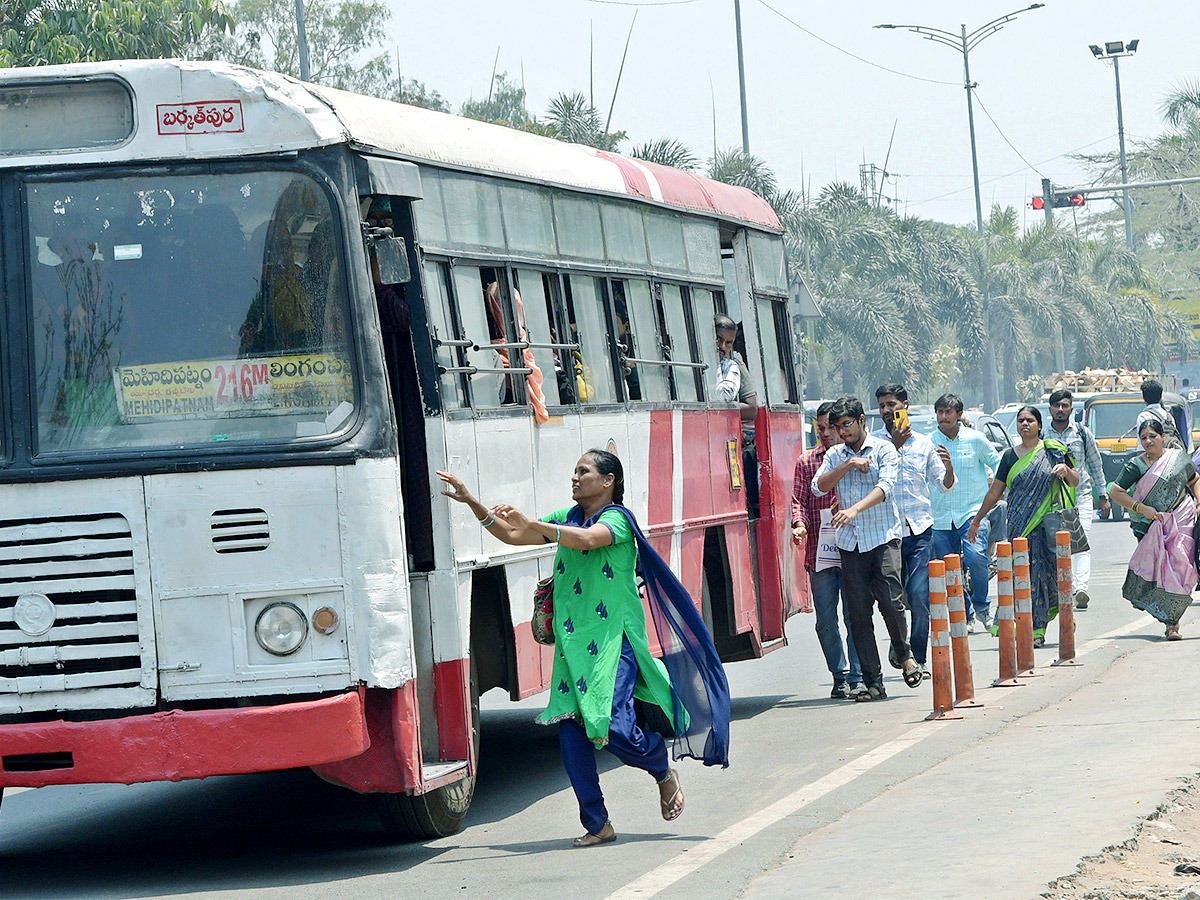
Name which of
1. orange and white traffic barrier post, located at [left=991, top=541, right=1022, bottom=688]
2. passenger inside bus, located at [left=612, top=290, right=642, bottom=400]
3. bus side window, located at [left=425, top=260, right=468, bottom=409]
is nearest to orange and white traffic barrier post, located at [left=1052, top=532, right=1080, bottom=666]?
orange and white traffic barrier post, located at [left=991, top=541, right=1022, bottom=688]

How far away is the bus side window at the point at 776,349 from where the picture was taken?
41.5ft

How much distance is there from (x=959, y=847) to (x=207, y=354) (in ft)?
10.8

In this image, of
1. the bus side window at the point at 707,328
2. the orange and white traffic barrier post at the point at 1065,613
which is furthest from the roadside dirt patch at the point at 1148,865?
the orange and white traffic barrier post at the point at 1065,613

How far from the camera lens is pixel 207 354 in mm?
6930

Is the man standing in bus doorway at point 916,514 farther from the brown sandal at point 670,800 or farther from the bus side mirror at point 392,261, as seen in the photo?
the bus side mirror at point 392,261

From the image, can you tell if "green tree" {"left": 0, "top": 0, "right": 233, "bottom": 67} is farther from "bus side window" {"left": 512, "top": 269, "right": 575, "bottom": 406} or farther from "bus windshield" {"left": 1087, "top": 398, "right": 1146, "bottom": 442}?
"bus windshield" {"left": 1087, "top": 398, "right": 1146, "bottom": 442}

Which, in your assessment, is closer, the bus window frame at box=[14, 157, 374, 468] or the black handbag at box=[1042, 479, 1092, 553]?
the bus window frame at box=[14, 157, 374, 468]

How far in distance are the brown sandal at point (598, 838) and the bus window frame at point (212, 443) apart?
1.79m

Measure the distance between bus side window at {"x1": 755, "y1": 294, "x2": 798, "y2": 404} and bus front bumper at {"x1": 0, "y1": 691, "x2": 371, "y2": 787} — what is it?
6.24m

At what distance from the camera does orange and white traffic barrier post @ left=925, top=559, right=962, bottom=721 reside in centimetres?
1034

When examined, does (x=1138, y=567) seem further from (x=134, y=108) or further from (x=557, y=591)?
(x=134, y=108)

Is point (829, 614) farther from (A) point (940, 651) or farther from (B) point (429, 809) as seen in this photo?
(B) point (429, 809)

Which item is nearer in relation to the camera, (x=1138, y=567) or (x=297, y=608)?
(x=297, y=608)

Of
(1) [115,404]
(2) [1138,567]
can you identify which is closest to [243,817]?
(1) [115,404]
